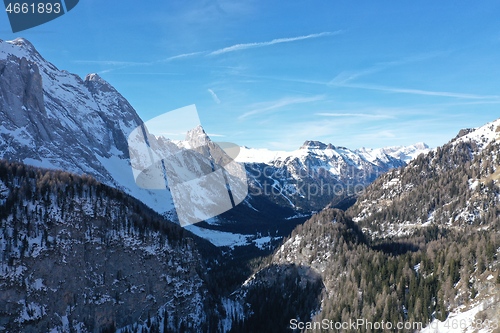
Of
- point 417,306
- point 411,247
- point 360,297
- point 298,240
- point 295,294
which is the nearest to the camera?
point 417,306

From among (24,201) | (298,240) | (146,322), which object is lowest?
(146,322)

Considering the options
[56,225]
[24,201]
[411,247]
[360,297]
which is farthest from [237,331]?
[411,247]

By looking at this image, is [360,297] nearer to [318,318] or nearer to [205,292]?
[318,318]

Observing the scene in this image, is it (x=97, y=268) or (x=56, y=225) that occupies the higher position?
(x=56, y=225)

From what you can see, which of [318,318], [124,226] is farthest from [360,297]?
[124,226]

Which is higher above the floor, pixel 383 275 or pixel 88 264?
pixel 88 264

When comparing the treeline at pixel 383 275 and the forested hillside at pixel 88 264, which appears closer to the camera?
the forested hillside at pixel 88 264

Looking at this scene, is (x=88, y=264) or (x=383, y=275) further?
(x=383, y=275)

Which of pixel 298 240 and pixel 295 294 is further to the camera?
pixel 298 240

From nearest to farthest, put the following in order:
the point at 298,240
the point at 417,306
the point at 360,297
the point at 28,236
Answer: the point at 28,236 → the point at 417,306 → the point at 360,297 → the point at 298,240

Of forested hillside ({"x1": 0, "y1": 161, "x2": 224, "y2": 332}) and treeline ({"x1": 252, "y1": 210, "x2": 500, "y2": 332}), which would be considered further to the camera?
treeline ({"x1": 252, "y1": 210, "x2": 500, "y2": 332})
